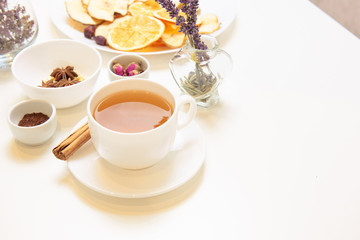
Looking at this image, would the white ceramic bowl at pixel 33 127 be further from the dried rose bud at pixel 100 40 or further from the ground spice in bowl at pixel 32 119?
the dried rose bud at pixel 100 40

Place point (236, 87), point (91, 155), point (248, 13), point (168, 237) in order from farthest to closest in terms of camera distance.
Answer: point (248, 13), point (236, 87), point (91, 155), point (168, 237)

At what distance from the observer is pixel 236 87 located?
3.67 ft

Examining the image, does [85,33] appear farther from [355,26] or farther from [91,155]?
[355,26]

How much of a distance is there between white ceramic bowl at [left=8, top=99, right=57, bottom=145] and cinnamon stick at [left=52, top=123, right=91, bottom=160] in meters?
0.06

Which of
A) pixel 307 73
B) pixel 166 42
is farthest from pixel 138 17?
pixel 307 73

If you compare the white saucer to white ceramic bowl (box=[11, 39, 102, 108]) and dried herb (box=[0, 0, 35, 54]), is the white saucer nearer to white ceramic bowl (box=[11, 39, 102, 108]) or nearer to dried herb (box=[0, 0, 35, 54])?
white ceramic bowl (box=[11, 39, 102, 108])

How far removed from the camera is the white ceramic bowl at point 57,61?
101cm

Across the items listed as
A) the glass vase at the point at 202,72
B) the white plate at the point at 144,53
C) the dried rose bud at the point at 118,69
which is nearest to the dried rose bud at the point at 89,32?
the white plate at the point at 144,53

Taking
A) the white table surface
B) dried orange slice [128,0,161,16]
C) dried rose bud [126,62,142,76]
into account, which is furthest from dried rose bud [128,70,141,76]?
dried orange slice [128,0,161,16]

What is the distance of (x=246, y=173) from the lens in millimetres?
867

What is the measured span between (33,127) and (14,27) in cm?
40

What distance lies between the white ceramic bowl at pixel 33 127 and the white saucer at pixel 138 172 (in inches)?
3.8

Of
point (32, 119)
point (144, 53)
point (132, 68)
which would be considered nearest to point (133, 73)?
point (132, 68)

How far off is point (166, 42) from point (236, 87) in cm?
27
